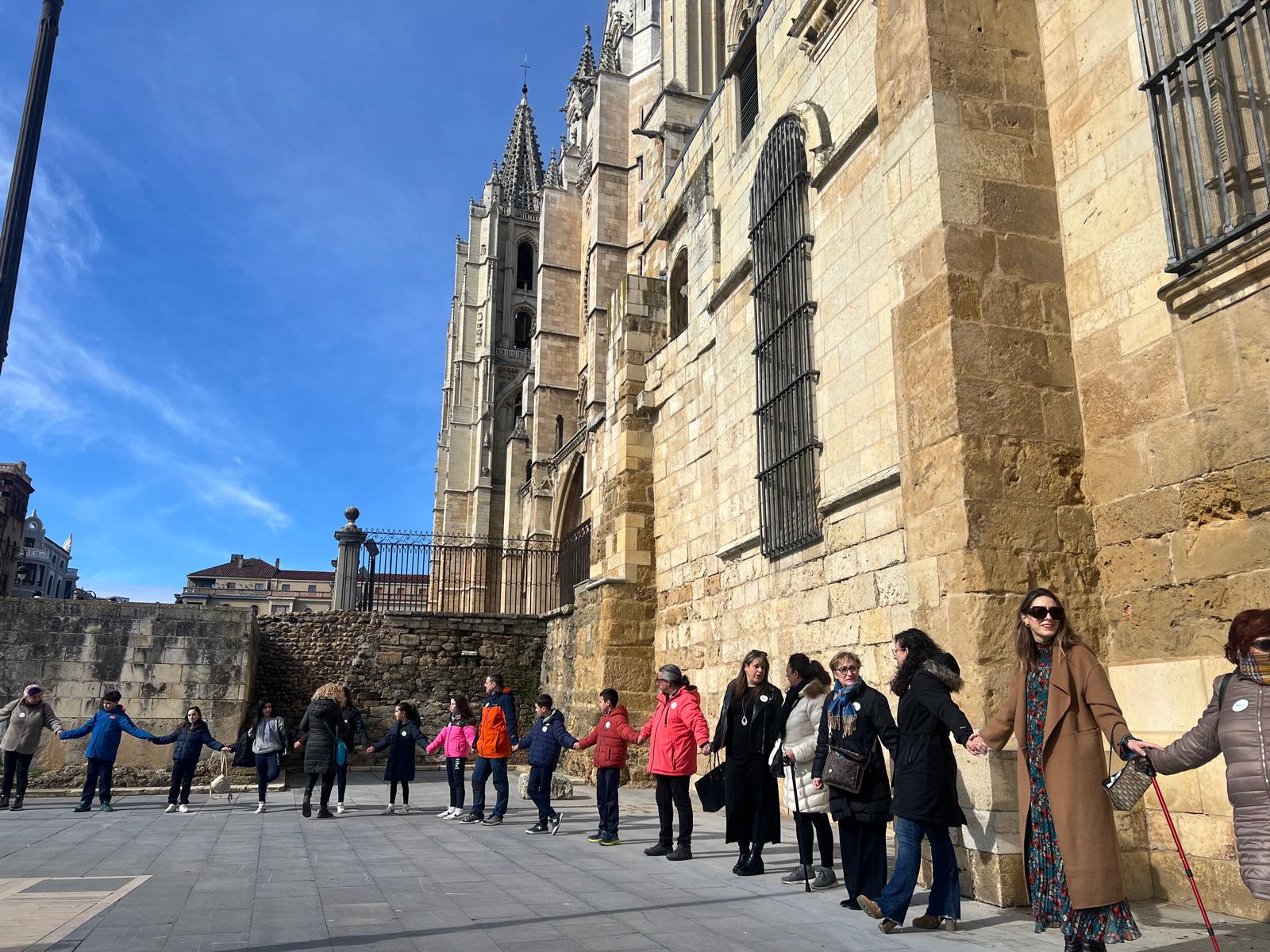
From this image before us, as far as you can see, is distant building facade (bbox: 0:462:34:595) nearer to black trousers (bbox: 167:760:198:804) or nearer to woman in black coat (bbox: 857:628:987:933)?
black trousers (bbox: 167:760:198:804)

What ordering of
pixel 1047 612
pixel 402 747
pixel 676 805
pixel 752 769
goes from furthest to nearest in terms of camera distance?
pixel 402 747, pixel 676 805, pixel 752 769, pixel 1047 612

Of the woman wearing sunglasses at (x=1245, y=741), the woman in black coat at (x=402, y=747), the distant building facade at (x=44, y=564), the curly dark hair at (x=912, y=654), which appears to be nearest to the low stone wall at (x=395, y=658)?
the woman in black coat at (x=402, y=747)

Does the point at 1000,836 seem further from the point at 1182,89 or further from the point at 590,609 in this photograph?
the point at 590,609

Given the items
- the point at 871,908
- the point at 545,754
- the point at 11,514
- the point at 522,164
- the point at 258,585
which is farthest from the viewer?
the point at 258,585

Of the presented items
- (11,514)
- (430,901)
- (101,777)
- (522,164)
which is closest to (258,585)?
(11,514)

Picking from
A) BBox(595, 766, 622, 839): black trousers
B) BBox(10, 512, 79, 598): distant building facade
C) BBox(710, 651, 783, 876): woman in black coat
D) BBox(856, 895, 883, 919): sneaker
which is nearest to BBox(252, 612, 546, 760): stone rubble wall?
BBox(595, 766, 622, 839): black trousers

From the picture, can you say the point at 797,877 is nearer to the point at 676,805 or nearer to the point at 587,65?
the point at 676,805

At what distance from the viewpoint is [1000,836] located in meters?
5.08

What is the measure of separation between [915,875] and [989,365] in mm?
3064

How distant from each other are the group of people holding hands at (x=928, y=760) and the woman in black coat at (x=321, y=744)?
245cm

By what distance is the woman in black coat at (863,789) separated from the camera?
4.95 metres

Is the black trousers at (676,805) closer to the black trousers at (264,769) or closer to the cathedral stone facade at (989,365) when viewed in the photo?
the cathedral stone facade at (989,365)

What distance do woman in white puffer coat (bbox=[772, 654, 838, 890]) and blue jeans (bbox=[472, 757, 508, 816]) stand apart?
13.3 ft

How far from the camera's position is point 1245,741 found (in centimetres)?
305
